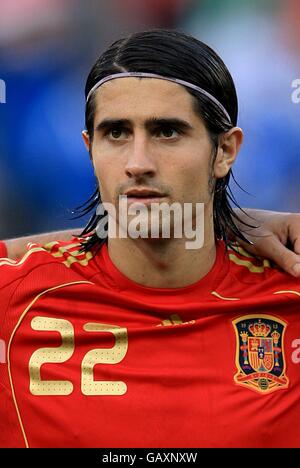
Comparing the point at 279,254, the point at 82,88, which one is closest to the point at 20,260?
the point at 279,254

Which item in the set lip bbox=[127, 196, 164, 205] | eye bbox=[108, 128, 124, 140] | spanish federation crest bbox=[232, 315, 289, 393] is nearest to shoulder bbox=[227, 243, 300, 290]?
spanish federation crest bbox=[232, 315, 289, 393]

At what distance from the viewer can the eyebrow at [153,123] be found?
216cm

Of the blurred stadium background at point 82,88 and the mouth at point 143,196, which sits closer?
the mouth at point 143,196

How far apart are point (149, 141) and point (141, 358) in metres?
0.67

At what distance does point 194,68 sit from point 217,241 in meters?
0.65

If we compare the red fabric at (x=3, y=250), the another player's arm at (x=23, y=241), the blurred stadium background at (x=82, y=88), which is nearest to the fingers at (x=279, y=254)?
the another player's arm at (x=23, y=241)

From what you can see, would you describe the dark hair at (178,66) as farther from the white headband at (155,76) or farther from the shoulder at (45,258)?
the shoulder at (45,258)

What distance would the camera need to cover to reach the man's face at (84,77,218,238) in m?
2.14

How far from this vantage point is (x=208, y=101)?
228 centimetres

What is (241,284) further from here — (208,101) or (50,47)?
(50,47)

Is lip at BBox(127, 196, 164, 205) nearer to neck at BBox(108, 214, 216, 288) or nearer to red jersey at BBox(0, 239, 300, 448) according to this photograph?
neck at BBox(108, 214, 216, 288)

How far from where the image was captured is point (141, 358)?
7.23 feet

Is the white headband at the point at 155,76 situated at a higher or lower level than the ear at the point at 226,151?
higher

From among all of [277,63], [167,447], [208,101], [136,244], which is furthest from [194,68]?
[277,63]
